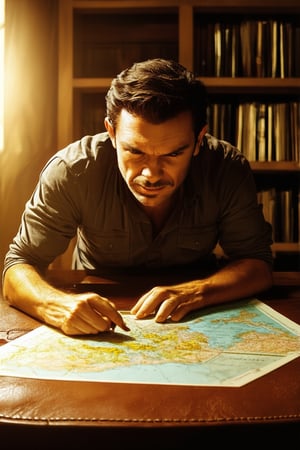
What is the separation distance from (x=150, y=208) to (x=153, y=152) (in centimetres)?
32

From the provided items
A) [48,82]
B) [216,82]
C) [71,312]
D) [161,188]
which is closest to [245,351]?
[71,312]

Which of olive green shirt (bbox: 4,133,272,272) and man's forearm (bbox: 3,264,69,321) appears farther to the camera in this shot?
olive green shirt (bbox: 4,133,272,272)

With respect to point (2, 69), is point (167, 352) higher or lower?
lower

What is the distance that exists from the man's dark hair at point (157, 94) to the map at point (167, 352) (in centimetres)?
47

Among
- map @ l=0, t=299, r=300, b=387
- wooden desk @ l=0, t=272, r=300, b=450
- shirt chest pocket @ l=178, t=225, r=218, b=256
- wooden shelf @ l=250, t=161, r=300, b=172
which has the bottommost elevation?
wooden desk @ l=0, t=272, r=300, b=450

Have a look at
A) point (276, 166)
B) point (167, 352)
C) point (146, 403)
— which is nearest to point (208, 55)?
point (276, 166)

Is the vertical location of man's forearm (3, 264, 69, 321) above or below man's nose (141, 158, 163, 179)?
below

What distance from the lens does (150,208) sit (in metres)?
1.53

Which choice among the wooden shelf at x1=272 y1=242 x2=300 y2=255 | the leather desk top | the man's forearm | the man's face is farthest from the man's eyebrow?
the wooden shelf at x1=272 y1=242 x2=300 y2=255

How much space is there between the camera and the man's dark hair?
1.23 metres

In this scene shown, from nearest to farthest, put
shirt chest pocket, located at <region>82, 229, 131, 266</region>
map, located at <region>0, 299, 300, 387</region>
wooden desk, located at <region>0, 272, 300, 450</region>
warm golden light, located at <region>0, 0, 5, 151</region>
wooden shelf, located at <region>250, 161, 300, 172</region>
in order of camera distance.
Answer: wooden desk, located at <region>0, 272, 300, 450</region>, map, located at <region>0, 299, 300, 387</region>, shirt chest pocket, located at <region>82, 229, 131, 266</region>, warm golden light, located at <region>0, 0, 5, 151</region>, wooden shelf, located at <region>250, 161, 300, 172</region>

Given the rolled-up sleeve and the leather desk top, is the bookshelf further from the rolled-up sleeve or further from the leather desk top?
the leather desk top

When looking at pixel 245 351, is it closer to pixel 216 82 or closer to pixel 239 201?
pixel 239 201

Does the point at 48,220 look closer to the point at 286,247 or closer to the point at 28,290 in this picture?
the point at 28,290
